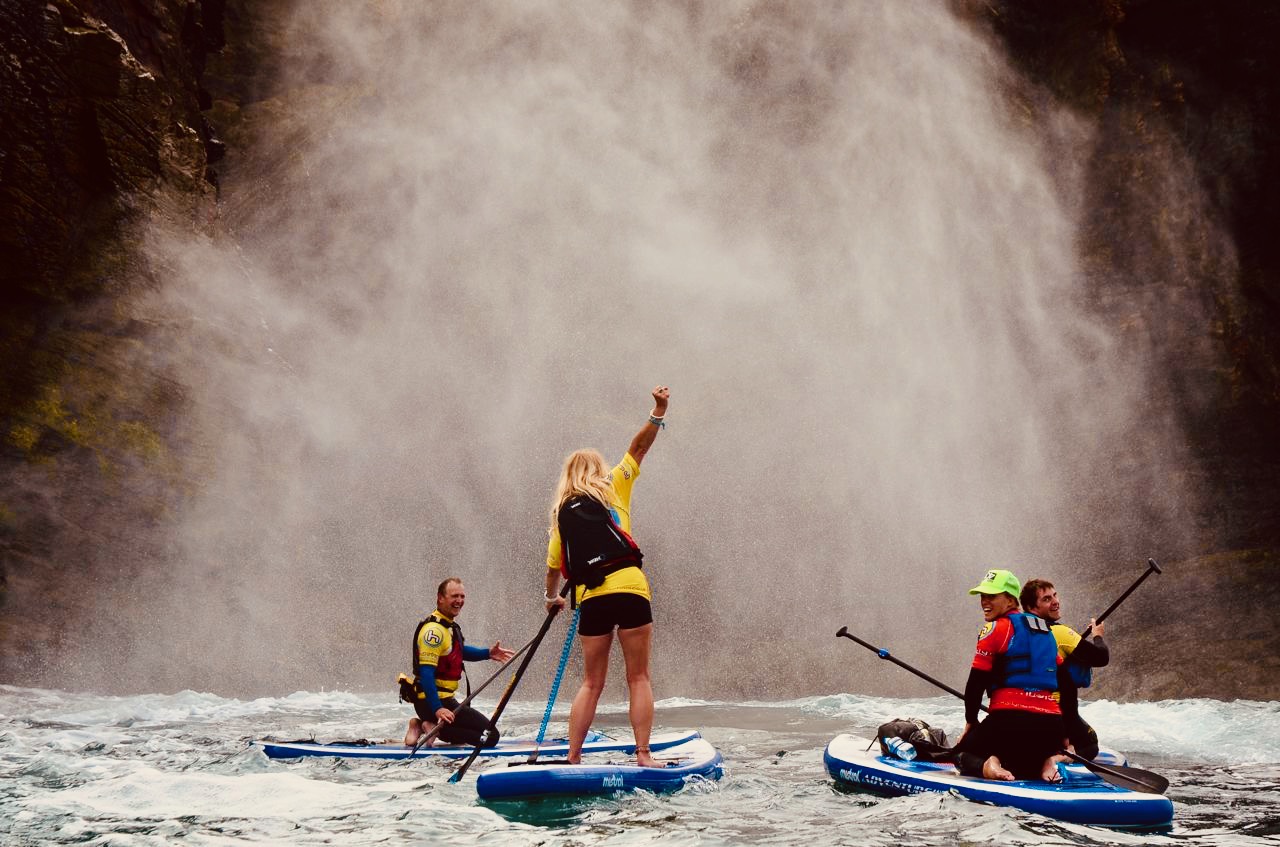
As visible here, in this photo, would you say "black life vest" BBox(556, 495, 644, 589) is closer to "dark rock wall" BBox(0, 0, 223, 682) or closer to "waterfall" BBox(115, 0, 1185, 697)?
"dark rock wall" BBox(0, 0, 223, 682)

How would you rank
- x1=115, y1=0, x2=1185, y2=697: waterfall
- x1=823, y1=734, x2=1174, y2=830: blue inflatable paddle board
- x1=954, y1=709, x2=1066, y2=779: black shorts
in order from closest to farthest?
x1=823, y1=734, x2=1174, y2=830: blue inflatable paddle board → x1=954, y1=709, x2=1066, y2=779: black shorts → x1=115, y1=0, x2=1185, y2=697: waterfall

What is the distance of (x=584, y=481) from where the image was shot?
6828 mm

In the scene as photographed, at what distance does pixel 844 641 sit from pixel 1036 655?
63.8 ft

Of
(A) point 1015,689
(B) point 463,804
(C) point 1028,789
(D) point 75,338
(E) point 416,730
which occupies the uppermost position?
(D) point 75,338

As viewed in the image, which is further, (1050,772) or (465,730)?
(465,730)

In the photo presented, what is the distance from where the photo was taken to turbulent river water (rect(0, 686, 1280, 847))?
18.9 ft

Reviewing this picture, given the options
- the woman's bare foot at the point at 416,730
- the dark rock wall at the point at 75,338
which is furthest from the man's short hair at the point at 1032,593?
the dark rock wall at the point at 75,338

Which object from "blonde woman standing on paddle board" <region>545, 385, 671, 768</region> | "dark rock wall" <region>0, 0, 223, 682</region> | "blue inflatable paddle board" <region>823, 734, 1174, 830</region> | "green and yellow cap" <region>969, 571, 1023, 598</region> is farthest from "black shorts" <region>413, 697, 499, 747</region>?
"dark rock wall" <region>0, 0, 223, 682</region>

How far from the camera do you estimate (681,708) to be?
21750 mm

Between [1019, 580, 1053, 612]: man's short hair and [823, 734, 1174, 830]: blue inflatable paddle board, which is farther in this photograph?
[1019, 580, 1053, 612]: man's short hair

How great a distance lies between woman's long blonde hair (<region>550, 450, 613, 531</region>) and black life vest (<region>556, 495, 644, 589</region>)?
0.05 metres

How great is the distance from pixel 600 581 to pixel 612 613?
8.8 inches

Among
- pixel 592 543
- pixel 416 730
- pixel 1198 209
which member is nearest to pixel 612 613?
pixel 592 543

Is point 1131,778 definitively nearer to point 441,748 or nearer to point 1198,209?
point 441,748
